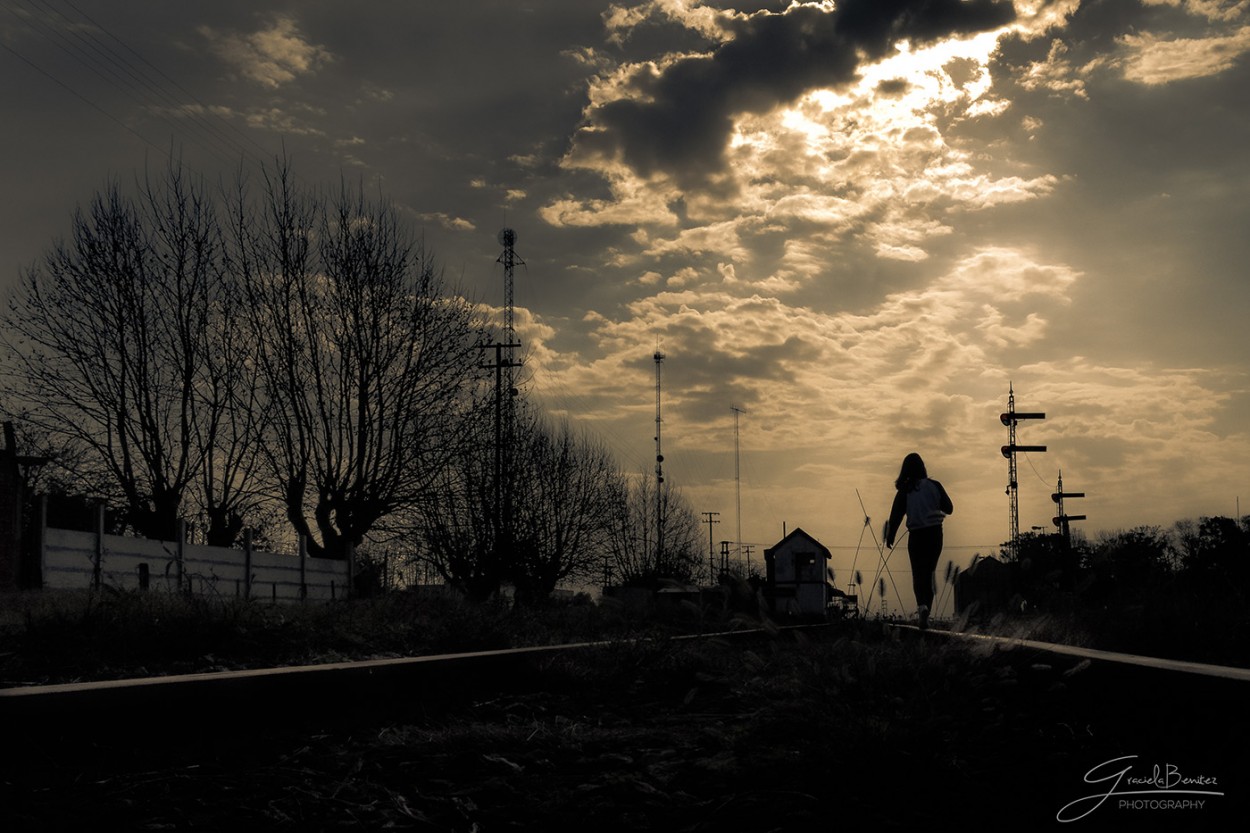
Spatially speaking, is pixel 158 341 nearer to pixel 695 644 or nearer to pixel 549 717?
pixel 695 644

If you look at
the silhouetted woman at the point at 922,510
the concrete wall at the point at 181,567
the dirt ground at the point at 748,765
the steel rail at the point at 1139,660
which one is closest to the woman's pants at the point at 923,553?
the silhouetted woman at the point at 922,510

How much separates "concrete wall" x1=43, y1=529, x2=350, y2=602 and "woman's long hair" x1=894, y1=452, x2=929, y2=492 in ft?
42.6

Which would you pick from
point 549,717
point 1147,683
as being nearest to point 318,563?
point 549,717

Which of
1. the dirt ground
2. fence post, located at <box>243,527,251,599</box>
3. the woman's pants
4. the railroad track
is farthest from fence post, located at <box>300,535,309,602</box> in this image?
the dirt ground

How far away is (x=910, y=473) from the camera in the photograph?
10.0m

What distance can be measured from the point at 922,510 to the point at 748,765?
7.43 meters

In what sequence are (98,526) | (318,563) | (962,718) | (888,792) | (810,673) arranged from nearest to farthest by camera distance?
1. (888,792)
2. (962,718)
3. (810,673)
4. (98,526)
5. (318,563)

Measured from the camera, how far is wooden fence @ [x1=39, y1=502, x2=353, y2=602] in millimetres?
22516

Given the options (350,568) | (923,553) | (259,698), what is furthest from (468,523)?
(259,698)

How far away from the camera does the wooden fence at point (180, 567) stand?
22.5 metres

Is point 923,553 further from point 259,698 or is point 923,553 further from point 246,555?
point 246,555

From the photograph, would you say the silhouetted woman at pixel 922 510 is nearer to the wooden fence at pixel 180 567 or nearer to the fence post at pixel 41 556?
the wooden fence at pixel 180 567

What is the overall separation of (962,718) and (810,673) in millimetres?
956

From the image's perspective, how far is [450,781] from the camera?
2.81 metres
